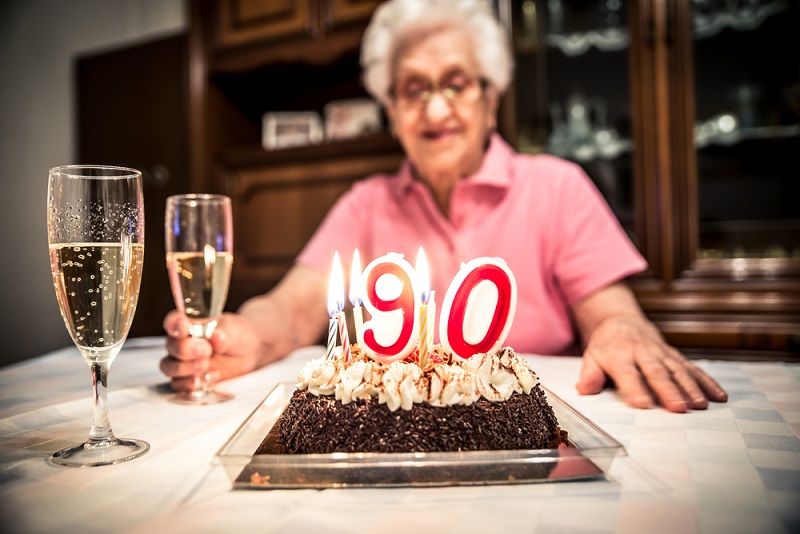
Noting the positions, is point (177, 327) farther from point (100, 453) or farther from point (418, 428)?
point (418, 428)

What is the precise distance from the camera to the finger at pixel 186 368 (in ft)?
2.74

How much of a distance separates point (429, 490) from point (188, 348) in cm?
53

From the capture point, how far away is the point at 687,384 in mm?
706

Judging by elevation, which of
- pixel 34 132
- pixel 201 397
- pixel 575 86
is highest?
pixel 34 132

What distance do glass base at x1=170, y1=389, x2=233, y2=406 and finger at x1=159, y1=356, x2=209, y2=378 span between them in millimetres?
28

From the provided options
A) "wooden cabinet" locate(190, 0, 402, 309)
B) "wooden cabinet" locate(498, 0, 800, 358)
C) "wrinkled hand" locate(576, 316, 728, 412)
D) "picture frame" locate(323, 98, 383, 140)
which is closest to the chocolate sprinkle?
"wrinkled hand" locate(576, 316, 728, 412)

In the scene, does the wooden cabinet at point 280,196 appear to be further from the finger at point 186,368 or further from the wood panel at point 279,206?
the finger at point 186,368

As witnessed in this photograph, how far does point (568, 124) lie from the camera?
2088mm

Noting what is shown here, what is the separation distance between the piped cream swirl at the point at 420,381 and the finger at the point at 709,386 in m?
0.29

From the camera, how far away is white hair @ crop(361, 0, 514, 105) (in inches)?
59.7

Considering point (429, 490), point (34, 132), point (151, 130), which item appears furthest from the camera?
point (34, 132)

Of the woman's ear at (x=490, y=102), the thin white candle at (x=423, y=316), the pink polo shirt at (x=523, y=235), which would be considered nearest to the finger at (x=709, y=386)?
the thin white candle at (x=423, y=316)

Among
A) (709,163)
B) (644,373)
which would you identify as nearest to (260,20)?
(709,163)

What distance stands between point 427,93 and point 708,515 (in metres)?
1.28
